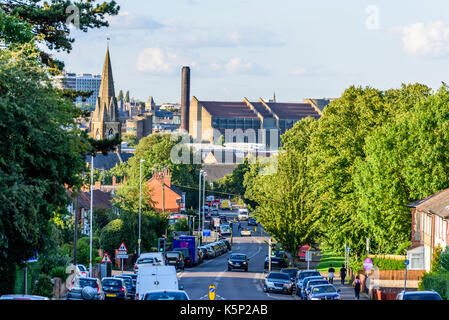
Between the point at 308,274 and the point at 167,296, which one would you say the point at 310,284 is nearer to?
the point at 308,274

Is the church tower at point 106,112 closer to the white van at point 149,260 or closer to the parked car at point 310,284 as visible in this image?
the white van at point 149,260

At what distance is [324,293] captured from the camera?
34344 mm

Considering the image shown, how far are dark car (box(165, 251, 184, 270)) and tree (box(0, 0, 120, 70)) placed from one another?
2905cm

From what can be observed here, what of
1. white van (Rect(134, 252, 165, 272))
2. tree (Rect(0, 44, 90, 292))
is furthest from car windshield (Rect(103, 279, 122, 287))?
tree (Rect(0, 44, 90, 292))

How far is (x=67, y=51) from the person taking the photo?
32562 mm

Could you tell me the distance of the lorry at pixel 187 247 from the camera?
6297 centimetres

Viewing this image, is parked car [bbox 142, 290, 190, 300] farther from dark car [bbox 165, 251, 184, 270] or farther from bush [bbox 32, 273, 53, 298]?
dark car [bbox 165, 251, 184, 270]

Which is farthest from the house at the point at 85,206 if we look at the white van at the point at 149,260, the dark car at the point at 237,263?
the dark car at the point at 237,263

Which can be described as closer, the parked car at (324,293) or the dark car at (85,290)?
the dark car at (85,290)

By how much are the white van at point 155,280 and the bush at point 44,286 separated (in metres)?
4.54

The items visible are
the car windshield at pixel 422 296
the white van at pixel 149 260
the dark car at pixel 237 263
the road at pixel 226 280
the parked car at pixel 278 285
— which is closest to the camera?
the car windshield at pixel 422 296

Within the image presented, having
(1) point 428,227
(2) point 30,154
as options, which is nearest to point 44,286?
(2) point 30,154
